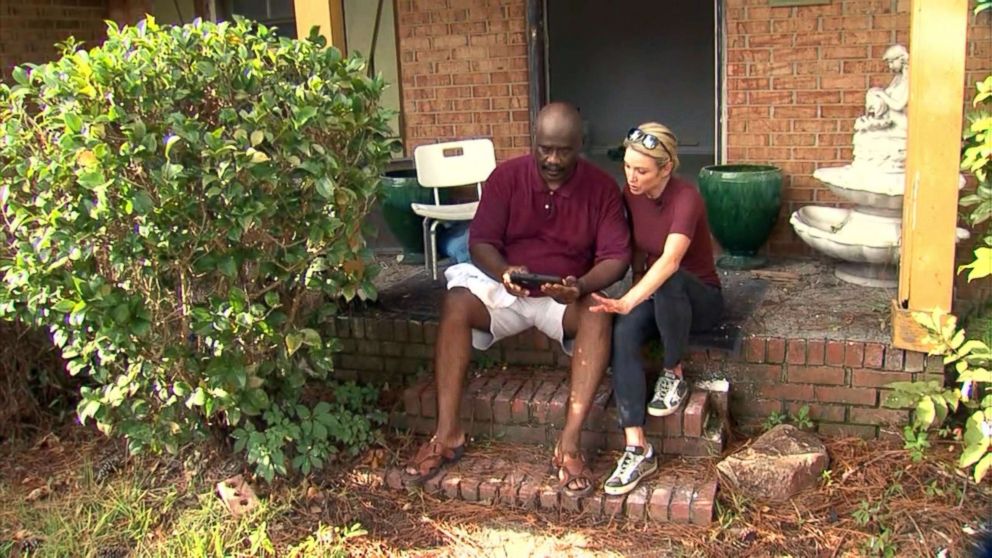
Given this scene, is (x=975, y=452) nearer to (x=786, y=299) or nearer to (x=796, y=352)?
(x=796, y=352)

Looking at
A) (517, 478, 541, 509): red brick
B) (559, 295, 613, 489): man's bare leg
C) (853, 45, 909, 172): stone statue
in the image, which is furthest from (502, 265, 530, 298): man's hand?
(853, 45, 909, 172): stone statue

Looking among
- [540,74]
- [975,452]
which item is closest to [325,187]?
[975,452]

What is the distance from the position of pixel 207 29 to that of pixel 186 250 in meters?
0.71

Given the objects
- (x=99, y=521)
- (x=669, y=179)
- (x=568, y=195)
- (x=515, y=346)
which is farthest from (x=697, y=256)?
(x=99, y=521)

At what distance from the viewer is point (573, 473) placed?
3.05m

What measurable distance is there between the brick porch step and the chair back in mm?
1332

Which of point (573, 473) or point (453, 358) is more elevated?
point (453, 358)

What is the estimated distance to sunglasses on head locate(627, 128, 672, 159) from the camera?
303cm

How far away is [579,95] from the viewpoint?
25.9 ft

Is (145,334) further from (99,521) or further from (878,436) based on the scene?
(878,436)

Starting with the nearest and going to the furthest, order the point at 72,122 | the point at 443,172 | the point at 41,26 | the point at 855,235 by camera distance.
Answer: the point at 72,122
the point at 855,235
the point at 443,172
the point at 41,26

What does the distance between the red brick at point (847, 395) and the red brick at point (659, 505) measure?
2.48 ft

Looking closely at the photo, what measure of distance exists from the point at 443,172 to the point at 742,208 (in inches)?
59.3

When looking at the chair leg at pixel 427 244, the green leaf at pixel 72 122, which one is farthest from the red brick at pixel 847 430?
the green leaf at pixel 72 122
